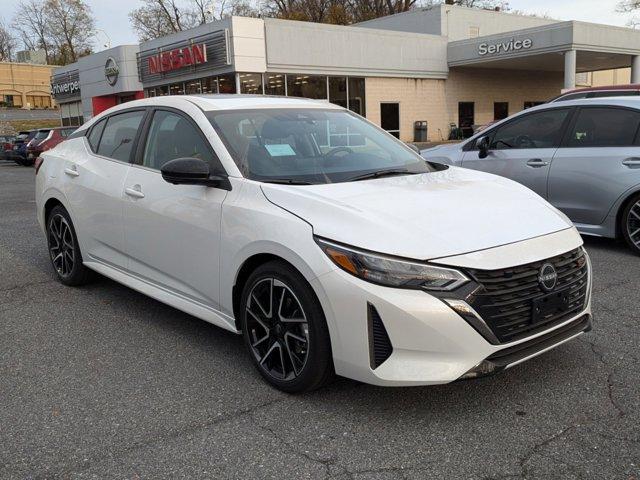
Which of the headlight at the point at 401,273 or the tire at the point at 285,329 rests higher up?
the headlight at the point at 401,273

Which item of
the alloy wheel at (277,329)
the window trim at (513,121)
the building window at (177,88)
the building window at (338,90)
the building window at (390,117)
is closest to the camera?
the alloy wheel at (277,329)

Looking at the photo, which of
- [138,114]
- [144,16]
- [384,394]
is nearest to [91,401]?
[384,394]

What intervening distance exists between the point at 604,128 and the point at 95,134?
16.9 ft

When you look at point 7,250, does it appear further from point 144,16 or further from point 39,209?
point 144,16

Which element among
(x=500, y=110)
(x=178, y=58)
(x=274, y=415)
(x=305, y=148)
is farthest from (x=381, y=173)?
(x=500, y=110)

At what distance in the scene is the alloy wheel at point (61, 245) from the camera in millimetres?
5479

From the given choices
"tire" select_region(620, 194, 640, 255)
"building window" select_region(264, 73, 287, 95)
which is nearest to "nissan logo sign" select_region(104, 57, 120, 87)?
"building window" select_region(264, 73, 287, 95)

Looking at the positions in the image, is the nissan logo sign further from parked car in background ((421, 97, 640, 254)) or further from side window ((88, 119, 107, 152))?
side window ((88, 119, 107, 152))

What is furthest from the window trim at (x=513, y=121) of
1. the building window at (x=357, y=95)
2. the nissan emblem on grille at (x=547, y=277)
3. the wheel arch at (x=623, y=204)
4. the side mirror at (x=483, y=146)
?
the building window at (x=357, y=95)

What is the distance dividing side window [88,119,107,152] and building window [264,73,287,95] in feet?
65.5

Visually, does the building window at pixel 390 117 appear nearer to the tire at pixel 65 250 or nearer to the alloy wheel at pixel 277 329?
the tire at pixel 65 250

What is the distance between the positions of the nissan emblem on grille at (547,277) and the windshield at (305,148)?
4.17 feet

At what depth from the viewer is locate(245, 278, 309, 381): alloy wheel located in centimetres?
326

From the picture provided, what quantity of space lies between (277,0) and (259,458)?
5601cm
